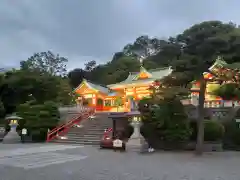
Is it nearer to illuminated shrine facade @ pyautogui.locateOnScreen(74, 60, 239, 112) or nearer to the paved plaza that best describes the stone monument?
the paved plaza

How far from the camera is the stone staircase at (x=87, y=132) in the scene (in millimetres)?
18952

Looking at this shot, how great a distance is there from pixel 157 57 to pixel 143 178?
6990mm

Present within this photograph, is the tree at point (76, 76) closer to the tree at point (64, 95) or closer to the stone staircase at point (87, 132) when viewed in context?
the tree at point (64, 95)

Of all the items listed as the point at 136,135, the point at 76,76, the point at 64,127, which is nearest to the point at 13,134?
the point at 64,127

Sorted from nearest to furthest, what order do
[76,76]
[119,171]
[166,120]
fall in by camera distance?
[119,171], [166,120], [76,76]

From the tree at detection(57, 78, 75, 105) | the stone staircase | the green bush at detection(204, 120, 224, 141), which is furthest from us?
the tree at detection(57, 78, 75, 105)

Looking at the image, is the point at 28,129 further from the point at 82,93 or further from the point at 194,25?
the point at 82,93

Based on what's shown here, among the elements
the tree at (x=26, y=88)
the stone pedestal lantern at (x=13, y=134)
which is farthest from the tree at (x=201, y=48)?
the tree at (x=26, y=88)

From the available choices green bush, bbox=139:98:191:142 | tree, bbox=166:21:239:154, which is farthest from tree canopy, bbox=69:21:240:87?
green bush, bbox=139:98:191:142

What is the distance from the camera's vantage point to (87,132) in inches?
819

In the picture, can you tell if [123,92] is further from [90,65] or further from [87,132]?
[90,65]

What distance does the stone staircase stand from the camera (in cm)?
1895

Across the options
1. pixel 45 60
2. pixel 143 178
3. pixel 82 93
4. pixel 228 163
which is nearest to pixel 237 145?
pixel 228 163

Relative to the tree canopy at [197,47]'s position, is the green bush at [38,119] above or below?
below
